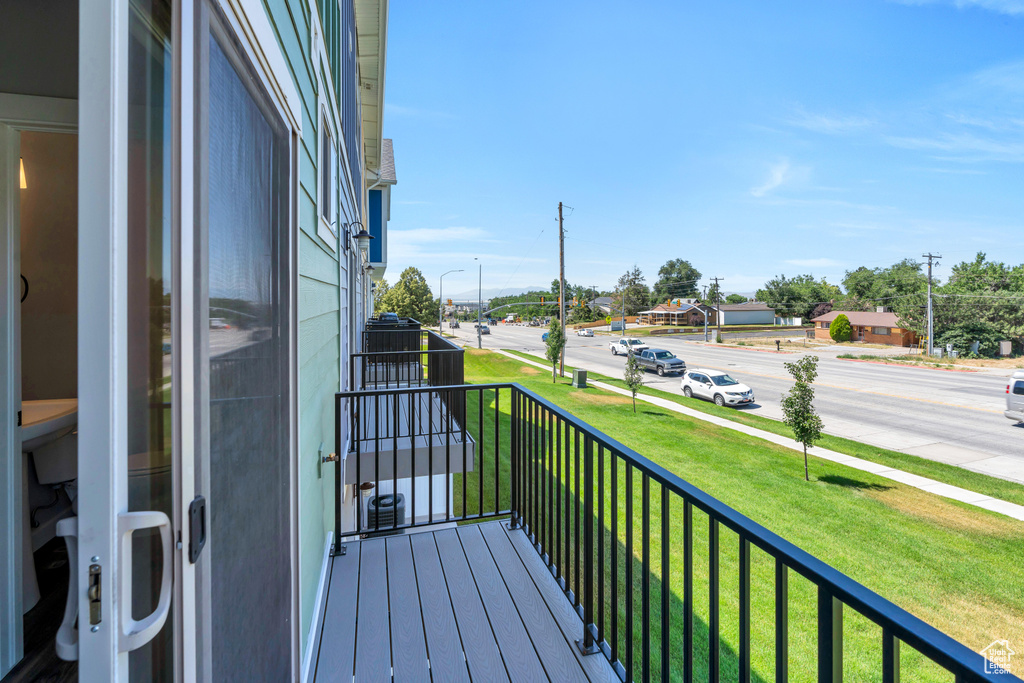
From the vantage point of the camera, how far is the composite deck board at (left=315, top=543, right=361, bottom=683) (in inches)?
72.3

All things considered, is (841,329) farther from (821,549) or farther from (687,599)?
(687,599)

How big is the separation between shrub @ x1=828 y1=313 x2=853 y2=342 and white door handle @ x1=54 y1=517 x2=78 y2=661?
52.7 meters

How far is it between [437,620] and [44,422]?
170cm

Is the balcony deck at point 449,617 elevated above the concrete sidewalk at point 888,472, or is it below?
above

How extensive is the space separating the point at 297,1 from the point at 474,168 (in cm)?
5483

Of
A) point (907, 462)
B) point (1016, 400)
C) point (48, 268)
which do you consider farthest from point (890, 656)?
point (1016, 400)

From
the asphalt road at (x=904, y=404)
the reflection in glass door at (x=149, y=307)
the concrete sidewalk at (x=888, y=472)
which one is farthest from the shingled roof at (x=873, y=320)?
the reflection in glass door at (x=149, y=307)

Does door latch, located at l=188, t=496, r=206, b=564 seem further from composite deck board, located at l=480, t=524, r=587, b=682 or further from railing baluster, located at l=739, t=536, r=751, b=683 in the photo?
composite deck board, located at l=480, t=524, r=587, b=682

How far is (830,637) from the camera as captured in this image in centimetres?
79

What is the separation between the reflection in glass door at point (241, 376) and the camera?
845mm

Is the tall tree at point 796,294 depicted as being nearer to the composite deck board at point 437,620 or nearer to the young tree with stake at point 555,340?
the young tree with stake at point 555,340

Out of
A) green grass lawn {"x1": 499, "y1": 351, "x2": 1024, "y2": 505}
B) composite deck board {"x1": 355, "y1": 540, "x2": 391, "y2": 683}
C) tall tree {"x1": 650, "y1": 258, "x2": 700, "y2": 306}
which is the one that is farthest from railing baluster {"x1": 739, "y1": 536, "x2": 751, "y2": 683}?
tall tree {"x1": 650, "y1": 258, "x2": 700, "y2": 306}

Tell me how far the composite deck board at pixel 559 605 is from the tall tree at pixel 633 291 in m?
72.3

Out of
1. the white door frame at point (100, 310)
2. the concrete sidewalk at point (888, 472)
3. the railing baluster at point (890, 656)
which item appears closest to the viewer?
the white door frame at point (100, 310)
